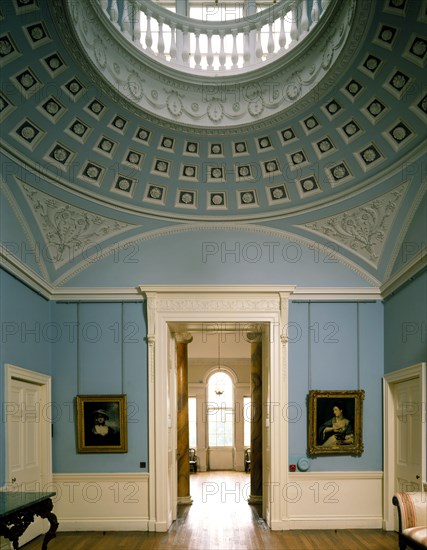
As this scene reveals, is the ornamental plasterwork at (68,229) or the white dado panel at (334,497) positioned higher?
the ornamental plasterwork at (68,229)

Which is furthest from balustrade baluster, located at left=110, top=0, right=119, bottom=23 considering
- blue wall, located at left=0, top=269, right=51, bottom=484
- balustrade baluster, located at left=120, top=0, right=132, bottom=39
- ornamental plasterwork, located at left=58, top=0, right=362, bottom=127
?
blue wall, located at left=0, top=269, right=51, bottom=484

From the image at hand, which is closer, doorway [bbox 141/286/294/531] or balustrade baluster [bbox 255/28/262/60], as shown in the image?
balustrade baluster [bbox 255/28/262/60]

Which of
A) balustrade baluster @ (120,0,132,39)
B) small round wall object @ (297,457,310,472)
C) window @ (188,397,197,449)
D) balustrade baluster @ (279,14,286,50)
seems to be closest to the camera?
balustrade baluster @ (120,0,132,39)

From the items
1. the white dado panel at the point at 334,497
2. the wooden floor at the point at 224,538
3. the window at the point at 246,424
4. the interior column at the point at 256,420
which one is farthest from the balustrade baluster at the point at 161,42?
the window at the point at 246,424

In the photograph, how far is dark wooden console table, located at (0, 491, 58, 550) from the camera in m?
6.97

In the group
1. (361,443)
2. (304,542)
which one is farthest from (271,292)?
(304,542)

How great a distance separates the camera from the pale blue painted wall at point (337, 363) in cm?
1185

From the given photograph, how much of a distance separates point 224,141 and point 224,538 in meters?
7.30

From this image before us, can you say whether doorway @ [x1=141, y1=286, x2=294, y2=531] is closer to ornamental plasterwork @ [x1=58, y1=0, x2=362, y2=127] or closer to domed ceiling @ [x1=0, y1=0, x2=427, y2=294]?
domed ceiling @ [x1=0, y1=0, x2=427, y2=294]

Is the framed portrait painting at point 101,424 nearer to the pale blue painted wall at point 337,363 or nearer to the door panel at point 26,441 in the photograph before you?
the door panel at point 26,441

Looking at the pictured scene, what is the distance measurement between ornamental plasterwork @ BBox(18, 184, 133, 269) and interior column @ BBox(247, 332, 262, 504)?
4325mm

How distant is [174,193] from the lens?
12.0 m

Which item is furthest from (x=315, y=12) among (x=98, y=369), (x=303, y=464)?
(x=303, y=464)

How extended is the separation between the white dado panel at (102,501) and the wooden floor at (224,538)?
0.22m
